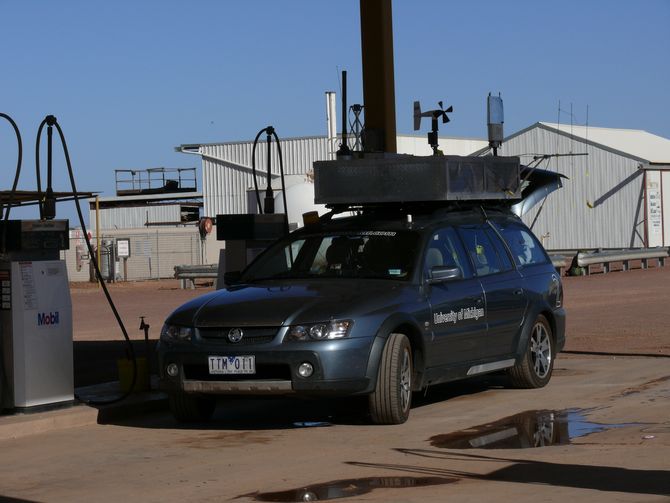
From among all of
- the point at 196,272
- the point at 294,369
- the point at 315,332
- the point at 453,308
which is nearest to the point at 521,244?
the point at 453,308

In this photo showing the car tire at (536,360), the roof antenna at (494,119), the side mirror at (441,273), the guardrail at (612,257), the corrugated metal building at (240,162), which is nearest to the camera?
the side mirror at (441,273)

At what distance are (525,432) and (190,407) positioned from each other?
2.83 meters

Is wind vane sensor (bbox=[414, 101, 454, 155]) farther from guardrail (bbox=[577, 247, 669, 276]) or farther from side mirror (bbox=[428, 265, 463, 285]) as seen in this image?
guardrail (bbox=[577, 247, 669, 276])

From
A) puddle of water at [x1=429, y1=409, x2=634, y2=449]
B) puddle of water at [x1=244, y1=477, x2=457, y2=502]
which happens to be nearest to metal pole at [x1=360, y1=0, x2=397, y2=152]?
puddle of water at [x1=429, y1=409, x2=634, y2=449]

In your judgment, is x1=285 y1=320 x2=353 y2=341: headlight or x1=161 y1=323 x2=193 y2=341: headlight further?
x1=161 y1=323 x2=193 y2=341: headlight

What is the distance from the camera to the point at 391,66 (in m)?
16.8

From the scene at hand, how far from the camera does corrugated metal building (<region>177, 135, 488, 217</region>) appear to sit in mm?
62522

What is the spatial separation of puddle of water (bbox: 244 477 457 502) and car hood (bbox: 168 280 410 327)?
2219 mm

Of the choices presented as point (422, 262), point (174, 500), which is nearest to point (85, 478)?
point (174, 500)

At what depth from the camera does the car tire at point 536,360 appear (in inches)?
484

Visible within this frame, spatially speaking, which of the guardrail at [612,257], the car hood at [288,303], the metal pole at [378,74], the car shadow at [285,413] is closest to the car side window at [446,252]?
the car hood at [288,303]

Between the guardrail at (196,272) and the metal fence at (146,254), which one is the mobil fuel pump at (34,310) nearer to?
the guardrail at (196,272)

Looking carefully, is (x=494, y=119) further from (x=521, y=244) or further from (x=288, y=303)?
(x=288, y=303)

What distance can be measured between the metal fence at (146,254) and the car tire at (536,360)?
40912 millimetres
